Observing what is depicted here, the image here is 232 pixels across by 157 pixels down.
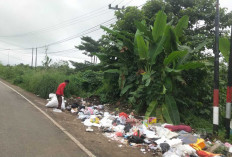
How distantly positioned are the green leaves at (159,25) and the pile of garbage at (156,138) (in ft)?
10.6

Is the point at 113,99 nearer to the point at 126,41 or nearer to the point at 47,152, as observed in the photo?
the point at 126,41

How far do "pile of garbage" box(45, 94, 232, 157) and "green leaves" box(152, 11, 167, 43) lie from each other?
10.6 feet

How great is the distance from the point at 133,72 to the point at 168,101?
101 inches

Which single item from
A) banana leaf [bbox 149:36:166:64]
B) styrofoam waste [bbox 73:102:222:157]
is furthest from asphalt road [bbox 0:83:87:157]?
banana leaf [bbox 149:36:166:64]

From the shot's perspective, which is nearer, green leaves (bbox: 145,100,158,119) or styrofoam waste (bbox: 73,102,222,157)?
styrofoam waste (bbox: 73,102,222,157)

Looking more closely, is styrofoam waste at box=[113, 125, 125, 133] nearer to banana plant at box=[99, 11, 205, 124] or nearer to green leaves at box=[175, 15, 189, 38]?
banana plant at box=[99, 11, 205, 124]

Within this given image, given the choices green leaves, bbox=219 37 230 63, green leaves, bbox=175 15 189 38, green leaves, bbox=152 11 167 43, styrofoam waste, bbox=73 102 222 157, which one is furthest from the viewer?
green leaves, bbox=175 15 189 38

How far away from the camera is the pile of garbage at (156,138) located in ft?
16.6

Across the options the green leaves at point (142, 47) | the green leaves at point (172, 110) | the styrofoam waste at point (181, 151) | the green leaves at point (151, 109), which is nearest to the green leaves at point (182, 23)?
the green leaves at point (142, 47)

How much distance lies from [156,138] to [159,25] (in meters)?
4.29

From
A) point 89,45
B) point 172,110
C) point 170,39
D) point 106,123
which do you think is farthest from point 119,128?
point 89,45

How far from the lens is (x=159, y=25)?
7840 mm

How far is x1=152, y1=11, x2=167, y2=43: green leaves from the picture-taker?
24.9ft

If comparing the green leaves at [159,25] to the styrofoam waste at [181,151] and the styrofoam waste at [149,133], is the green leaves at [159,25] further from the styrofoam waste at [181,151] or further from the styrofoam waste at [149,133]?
the styrofoam waste at [181,151]
